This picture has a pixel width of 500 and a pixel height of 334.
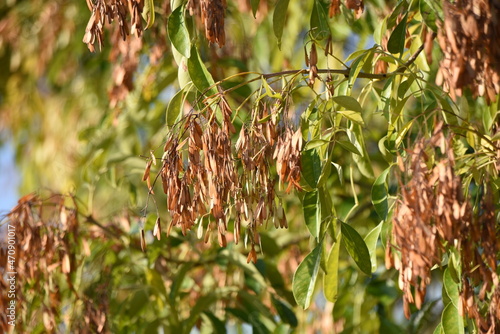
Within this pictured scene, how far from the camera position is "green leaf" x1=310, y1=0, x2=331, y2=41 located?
121 cm

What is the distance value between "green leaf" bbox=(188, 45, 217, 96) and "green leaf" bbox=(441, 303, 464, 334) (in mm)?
475

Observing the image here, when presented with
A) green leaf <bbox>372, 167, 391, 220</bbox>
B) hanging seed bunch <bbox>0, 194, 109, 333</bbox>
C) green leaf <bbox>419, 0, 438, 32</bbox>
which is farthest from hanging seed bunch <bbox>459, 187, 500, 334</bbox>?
hanging seed bunch <bbox>0, 194, 109, 333</bbox>

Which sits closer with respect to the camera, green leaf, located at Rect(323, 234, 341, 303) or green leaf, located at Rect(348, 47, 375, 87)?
green leaf, located at Rect(348, 47, 375, 87)

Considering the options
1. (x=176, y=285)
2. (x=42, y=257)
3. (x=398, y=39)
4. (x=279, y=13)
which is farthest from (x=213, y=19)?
(x=176, y=285)

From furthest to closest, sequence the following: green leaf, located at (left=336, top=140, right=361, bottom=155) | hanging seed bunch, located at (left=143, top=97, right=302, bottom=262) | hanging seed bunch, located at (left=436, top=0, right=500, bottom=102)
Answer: green leaf, located at (left=336, top=140, right=361, bottom=155) < hanging seed bunch, located at (left=143, top=97, right=302, bottom=262) < hanging seed bunch, located at (left=436, top=0, right=500, bottom=102)

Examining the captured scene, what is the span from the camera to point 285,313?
5.37 ft

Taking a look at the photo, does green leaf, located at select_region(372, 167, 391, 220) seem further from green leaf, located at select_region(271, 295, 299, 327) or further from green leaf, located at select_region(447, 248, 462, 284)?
green leaf, located at select_region(271, 295, 299, 327)

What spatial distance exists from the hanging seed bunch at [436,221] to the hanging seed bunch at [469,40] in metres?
0.07

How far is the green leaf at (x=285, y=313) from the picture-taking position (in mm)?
1615

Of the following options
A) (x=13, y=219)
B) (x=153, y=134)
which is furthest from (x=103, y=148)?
(x=13, y=219)

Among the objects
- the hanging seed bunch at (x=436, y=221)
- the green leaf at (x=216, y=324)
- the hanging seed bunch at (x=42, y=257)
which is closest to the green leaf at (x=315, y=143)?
the hanging seed bunch at (x=436, y=221)

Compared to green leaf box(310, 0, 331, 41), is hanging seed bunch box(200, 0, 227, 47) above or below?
below

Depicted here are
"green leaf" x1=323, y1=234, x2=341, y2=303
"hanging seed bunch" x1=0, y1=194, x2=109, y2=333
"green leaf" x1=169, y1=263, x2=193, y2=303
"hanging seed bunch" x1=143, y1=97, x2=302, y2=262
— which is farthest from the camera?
"green leaf" x1=169, y1=263, x2=193, y2=303

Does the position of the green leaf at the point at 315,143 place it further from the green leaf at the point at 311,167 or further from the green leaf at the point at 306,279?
the green leaf at the point at 306,279
